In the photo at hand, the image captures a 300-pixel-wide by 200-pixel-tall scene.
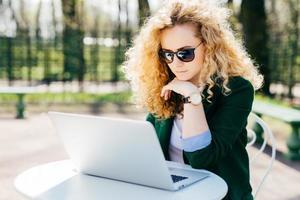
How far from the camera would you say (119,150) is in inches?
71.6

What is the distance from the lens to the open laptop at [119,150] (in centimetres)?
172

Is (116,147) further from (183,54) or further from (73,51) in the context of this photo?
(73,51)

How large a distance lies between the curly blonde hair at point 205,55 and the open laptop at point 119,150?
0.37m

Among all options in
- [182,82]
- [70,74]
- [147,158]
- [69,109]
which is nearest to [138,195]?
[147,158]

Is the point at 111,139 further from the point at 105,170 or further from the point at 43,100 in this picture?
the point at 43,100

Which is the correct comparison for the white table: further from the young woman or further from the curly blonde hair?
the curly blonde hair

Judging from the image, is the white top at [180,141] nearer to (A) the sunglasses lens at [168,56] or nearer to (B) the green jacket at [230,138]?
(B) the green jacket at [230,138]

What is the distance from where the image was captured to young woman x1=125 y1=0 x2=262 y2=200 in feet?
6.67

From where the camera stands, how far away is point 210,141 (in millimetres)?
2012

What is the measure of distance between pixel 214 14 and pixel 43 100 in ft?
27.8

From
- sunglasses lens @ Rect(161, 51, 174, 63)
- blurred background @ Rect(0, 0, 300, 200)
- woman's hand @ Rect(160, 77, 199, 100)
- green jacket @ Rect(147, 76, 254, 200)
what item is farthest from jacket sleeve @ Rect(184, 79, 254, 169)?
blurred background @ Rect(0, 0, 300, 200)

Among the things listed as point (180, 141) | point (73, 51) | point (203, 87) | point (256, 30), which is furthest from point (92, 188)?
point (256, 30)

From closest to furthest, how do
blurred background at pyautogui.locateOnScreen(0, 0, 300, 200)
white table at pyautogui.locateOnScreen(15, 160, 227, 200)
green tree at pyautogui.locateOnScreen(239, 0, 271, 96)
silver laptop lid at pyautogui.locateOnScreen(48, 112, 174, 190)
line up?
silver laptop lid at pyautogui.locateOnScreen(48, 112, 174, 190), white table at pyautogui.locateOnScreen(15, 160, 227, 200), blurred background at pyautogui.locateOnScreen(0, 0, 300, 200), green tree at pyautogui.locateOnScreen(239, 0, 271, 96)

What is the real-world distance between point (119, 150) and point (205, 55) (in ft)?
1.78
